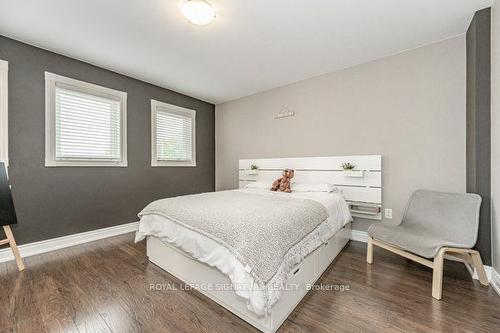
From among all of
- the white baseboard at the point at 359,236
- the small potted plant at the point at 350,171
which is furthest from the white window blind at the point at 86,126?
the white baseboard at the point at 359,236

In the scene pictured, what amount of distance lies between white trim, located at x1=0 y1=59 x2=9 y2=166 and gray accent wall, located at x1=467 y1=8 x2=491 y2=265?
4.91 meters

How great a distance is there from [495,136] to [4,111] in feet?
16.2

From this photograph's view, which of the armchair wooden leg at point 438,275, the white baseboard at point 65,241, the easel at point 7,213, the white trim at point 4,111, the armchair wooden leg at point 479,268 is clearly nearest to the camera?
the armchair wooden leg at point 438,275

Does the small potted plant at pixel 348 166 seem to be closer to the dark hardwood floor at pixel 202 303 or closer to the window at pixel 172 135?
the dark hardwood floor at pixel 202 303

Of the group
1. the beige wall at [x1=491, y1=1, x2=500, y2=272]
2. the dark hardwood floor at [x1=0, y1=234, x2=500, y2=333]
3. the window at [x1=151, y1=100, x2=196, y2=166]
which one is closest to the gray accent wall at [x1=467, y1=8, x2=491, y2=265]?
the beige wall at [x1=491, y1=1, x2=500, y2=272]

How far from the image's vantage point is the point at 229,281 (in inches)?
61.0

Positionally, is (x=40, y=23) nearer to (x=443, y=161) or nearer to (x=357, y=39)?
(x=357, y=39)

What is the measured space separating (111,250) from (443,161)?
415cm

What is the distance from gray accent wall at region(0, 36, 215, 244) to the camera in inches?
98.1

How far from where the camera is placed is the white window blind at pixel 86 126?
9.18ft

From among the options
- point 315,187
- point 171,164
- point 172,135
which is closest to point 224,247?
point 315,187

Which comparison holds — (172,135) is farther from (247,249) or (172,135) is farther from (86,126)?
(247,249)

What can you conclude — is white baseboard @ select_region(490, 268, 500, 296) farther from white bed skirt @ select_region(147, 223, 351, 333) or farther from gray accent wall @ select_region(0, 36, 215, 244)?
gray accent wall @ select_region(0, 36, 215, 244)

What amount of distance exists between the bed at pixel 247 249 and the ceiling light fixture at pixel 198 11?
176cm
